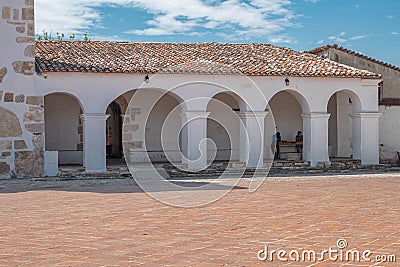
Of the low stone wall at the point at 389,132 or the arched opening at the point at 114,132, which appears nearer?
the low stone wall at the point at 389,132

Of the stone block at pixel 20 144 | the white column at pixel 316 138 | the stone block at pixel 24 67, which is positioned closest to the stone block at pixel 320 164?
the white column at pixel 316 138

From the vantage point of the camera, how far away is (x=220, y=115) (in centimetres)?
2017

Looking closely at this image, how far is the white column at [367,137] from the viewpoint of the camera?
725 inches

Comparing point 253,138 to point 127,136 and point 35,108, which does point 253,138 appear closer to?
point 127,136

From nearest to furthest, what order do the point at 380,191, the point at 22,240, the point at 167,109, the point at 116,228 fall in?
the point at 22,240, the point at 116,228, the point at 380,191, the point at 167,109

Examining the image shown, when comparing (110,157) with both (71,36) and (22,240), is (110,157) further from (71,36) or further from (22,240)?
(71,36)

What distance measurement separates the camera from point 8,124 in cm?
1484

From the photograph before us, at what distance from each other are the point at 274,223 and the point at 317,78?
1150 centimetres

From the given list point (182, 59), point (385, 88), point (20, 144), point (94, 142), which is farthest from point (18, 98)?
point (385, 88)

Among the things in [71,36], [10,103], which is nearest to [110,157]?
[10,103]

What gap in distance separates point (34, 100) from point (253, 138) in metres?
6.60

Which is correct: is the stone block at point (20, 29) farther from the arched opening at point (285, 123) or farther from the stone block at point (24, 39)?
the arched opening at point (285, 123)

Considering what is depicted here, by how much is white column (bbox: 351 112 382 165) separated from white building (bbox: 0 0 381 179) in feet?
0.11

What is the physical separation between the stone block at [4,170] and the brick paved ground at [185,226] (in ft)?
11.4
